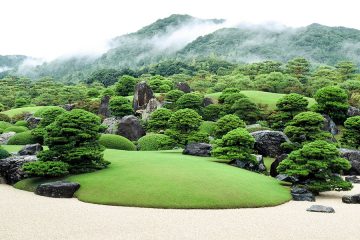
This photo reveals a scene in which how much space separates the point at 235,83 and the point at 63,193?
49145 millimetres

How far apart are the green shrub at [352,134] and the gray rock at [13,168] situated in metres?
26.5

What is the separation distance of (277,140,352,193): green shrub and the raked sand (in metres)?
2.82

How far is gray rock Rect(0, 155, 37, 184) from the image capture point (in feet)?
65.0

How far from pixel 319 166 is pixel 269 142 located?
36.5 ft

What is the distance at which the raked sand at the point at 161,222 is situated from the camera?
10.7m

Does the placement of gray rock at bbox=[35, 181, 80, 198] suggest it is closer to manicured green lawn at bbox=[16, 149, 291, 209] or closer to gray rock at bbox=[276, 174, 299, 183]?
manicured green lawn at bbox=[16, 149, 291, 209]

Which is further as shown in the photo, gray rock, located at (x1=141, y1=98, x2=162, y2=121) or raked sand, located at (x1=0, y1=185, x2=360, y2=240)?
gray rock, located at (x1=141, y1=98, x2=162, y2=121)

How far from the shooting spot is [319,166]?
1845 centimetres

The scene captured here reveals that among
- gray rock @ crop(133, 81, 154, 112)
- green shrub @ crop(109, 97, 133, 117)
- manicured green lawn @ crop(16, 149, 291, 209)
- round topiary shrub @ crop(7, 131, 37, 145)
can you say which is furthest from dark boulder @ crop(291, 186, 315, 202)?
gray rock @ crop(133, 81, 154, 112)

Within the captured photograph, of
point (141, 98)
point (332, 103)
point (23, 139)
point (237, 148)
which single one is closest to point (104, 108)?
point (141, 98)

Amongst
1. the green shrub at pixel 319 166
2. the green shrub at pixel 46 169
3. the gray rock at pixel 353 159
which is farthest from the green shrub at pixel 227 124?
the green shrub at pixel 46 169

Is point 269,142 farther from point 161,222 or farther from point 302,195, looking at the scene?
point 161,222

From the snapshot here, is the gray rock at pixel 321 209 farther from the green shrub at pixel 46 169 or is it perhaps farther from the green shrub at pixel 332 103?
the green shrub at pixel 332 103

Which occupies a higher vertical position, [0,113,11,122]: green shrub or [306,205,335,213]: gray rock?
[306,205,335,213]: gray rock
